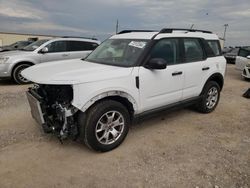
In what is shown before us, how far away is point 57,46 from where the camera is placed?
8.97 meters

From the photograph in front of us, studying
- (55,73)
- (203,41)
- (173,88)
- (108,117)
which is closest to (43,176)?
(108,117)

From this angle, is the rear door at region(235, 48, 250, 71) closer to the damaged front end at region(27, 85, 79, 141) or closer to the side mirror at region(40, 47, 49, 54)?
the side mirror at region(40, 47, 49, 54)

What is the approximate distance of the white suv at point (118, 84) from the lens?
321 centimetres

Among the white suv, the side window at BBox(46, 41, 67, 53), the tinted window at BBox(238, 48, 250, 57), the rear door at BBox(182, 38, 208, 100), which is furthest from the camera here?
the tinted window at BBox(238, 48, 250, 57)

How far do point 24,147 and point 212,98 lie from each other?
415 cm

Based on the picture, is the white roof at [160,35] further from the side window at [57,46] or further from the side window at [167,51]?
the side window at [57,46]

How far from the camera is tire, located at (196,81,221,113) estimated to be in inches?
201

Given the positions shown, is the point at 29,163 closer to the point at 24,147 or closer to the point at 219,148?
the point at 24,147

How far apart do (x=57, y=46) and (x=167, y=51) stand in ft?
19.7

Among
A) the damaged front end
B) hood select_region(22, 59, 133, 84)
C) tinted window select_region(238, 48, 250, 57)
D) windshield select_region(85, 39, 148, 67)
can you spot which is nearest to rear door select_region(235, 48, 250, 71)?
tinted window select_region(238, 48, 250, 57)

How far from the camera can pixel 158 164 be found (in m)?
3.23

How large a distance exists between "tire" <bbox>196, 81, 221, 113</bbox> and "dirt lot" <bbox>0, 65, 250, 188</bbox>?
0.40m

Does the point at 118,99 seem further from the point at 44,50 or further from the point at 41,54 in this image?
the point at 41,54

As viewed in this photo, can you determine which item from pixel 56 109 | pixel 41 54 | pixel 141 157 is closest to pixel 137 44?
pixel 56 109
